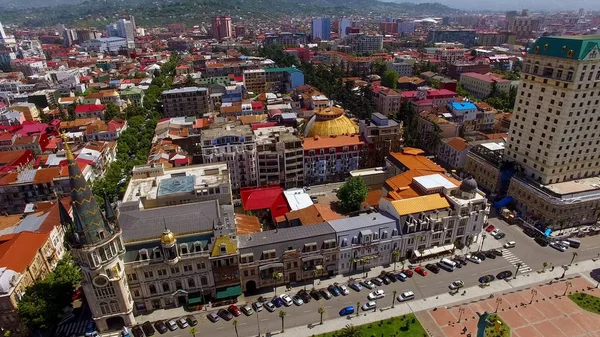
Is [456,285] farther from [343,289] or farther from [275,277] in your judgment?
[275,277]

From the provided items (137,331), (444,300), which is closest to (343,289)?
(444,300)

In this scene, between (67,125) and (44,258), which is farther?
(67,125)

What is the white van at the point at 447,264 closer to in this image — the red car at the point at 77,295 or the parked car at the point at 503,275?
the parked car at the point at 503,275

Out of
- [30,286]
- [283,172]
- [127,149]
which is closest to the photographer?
[30,286]

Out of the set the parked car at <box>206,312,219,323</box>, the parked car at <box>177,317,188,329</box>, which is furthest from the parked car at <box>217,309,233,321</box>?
the parked car at <box>177,317,188,329</box>

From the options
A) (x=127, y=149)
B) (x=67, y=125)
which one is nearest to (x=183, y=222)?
(x=127, y=149)

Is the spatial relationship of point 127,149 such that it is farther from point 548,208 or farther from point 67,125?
point 548,208
